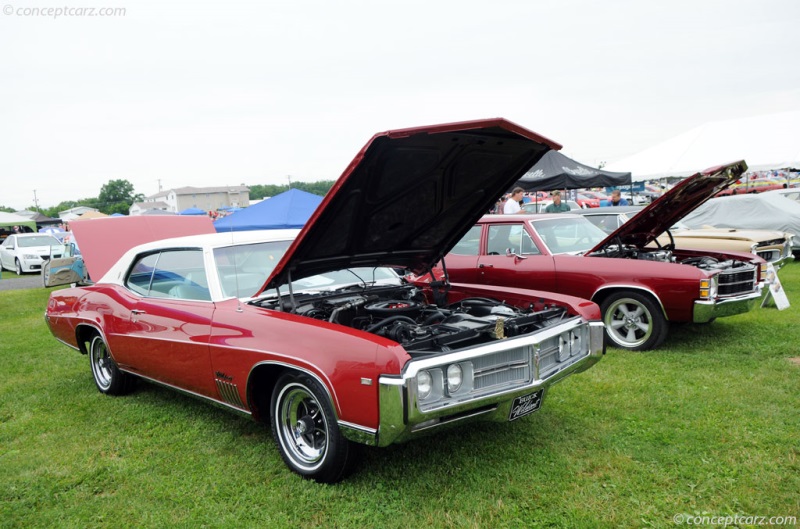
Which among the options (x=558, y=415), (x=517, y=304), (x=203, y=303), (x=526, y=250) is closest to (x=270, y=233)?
(x=203, y=303)

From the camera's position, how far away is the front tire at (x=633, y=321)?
5.69 meters

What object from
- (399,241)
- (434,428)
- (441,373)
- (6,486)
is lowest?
(6,486)

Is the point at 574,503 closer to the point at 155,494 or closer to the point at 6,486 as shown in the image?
the point at 155,494

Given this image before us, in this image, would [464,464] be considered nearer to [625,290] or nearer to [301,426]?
[301,426]

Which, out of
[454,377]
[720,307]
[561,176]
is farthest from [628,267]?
[561,176]

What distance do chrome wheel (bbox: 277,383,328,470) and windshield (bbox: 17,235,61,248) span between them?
19.1 meters

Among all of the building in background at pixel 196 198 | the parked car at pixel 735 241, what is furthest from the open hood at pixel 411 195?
the building in background at pixel 196 198

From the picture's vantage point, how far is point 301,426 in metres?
3.38

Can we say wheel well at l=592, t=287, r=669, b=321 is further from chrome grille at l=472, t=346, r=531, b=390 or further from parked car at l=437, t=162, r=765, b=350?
chrome grille at l=472, t=346, r=531, b=390

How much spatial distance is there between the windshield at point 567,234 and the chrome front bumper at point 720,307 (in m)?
1.63

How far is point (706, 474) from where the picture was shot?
3.19 meters

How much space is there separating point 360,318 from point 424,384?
1.14 meters

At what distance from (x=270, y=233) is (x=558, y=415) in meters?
2.63

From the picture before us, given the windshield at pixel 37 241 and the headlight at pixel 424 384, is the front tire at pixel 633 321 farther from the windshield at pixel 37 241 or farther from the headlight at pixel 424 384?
the windshield at pixel 37 241
